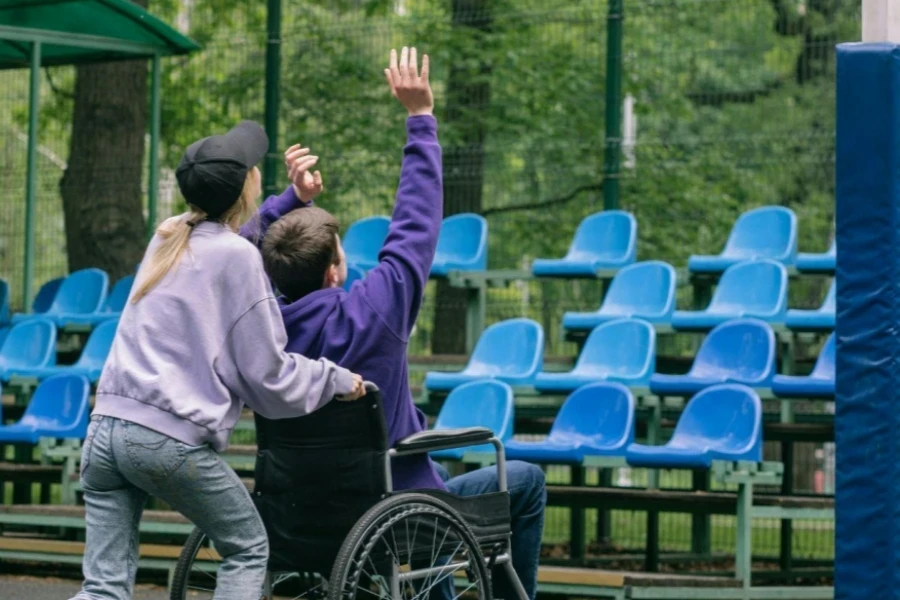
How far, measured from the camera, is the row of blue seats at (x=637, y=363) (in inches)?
323

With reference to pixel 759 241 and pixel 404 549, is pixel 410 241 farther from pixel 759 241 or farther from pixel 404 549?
pixel 759 241

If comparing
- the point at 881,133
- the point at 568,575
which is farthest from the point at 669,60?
the point at 881,133

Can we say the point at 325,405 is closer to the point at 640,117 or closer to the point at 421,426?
the point at 421,426

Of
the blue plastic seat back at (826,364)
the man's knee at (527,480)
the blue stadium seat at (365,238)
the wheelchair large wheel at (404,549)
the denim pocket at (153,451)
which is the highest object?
the blue stadium seat at (365,238)

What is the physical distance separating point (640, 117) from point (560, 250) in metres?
1.17

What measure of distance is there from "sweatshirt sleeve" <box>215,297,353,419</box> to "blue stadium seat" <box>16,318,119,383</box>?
18.0ft

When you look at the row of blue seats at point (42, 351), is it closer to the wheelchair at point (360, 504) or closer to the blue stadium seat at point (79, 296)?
the blue stadium seat at point (79, 296)

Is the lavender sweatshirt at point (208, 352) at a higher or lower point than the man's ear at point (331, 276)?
lower

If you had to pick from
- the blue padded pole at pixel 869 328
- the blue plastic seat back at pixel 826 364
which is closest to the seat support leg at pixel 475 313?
the blue plastic seat back at pixel 826 364

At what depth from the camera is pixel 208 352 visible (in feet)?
14.5

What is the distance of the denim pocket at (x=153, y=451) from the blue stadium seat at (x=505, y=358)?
4.46 metres

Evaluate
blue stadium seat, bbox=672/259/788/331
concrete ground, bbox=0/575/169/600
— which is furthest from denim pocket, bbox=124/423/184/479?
blue stadium seat, bbox=672/259/788/331

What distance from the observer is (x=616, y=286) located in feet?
31.9

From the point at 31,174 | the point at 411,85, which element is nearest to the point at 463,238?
the point at 31,174
